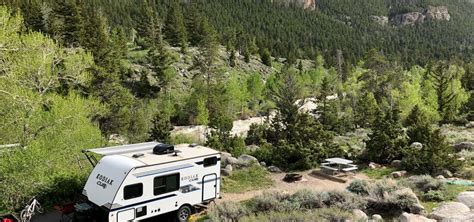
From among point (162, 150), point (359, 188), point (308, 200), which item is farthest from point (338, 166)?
point (162, 150)

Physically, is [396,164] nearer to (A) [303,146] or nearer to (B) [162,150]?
(A) [303,146]

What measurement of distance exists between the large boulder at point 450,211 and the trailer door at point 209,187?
7.22 metres

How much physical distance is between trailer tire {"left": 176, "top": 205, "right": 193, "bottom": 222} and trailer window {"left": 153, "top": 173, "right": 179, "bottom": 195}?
2.61ft

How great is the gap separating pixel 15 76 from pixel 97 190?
10.9 metres

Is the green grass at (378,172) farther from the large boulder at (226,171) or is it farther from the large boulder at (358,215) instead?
the large boulder at (226,171)

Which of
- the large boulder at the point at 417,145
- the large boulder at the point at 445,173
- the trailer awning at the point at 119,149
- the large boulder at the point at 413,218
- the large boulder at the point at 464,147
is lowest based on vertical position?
the large boulder at the point at 413,218

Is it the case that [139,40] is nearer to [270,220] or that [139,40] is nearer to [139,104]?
[139,104]

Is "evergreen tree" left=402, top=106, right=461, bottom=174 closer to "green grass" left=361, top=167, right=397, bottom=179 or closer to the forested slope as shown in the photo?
"green grass" left=361, top=167, right=397, bottom=179

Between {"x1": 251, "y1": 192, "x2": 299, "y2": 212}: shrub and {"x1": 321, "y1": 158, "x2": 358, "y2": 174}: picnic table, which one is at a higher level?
{"x1": 321, "y1": 158, "x2": 358, "y2": 174}: picnic table

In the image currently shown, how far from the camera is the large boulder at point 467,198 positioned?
43.1 feet

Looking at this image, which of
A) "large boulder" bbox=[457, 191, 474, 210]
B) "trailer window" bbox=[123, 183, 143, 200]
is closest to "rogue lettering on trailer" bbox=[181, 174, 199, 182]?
"trailer window" bbox=[123, 183, 143, 200]

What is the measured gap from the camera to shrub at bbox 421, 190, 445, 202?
47.1 feet

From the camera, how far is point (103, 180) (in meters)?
11.8

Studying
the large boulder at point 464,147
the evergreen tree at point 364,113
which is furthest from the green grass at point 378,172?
the evergreen tree at point 364,113
